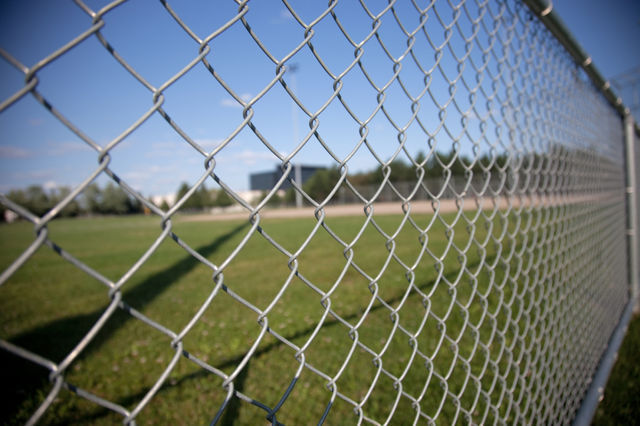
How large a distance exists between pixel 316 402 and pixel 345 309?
1.58m

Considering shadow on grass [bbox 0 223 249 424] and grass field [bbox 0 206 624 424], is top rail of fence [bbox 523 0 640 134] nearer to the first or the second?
grass field [bbox 0 206 624 424]

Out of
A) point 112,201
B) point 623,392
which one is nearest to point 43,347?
point 623,392

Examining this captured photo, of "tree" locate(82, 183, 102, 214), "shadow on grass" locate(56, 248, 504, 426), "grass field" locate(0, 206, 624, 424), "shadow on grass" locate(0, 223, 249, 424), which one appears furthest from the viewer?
"shadow on grass" locate(0, 223, 249, 424)

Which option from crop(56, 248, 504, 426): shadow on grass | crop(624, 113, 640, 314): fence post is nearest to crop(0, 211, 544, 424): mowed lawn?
crop(56, 248, 504, 426): shadow on grass

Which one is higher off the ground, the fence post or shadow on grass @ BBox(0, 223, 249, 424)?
shadow on grass @ BBox(0, 223, 249, 424)

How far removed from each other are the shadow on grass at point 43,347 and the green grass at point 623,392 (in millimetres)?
3535

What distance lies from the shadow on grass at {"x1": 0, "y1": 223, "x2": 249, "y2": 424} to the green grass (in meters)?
3.54

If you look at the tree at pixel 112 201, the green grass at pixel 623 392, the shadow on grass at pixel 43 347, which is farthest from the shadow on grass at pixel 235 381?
the tree at pixel 112 201

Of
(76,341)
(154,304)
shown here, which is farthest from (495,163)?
(154,304)

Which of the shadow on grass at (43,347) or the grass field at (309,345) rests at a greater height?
the shadow on grass at (43,347)

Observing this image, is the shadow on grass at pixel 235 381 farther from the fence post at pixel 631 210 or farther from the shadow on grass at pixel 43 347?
the fence post at pixel 631 210

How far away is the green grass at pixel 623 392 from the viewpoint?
75.0 inches

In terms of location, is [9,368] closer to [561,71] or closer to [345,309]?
[345,309]

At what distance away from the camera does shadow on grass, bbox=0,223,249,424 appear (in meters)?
2.30
